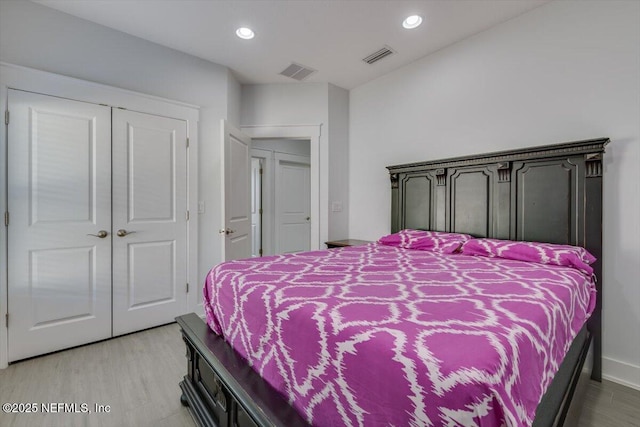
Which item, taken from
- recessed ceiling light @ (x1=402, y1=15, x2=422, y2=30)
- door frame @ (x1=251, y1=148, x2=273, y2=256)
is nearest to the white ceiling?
recessed ceiling light @ (x1=402, y1=15, x2=422, y2=30)

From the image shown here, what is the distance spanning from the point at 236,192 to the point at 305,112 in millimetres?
1373

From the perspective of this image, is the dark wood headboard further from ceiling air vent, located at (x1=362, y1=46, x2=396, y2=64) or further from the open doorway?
the open doorway

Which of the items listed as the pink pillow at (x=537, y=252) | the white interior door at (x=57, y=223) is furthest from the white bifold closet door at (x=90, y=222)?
the pink pillow at (x=537, y=252)

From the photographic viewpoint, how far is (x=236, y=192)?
3314 millimetres

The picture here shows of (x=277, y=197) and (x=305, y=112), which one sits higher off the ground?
(x=305, y=112)

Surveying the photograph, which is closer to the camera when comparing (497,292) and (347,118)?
(497,292)

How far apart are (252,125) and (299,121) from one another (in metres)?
0.62

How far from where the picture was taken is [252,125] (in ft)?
12.4

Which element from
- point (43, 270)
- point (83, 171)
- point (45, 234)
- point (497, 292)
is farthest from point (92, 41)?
point (497, 292)

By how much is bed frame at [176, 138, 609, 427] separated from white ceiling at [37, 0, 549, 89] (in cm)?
118

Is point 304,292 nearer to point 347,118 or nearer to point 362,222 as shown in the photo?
point 362,222

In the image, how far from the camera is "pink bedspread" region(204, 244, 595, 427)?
697 mm

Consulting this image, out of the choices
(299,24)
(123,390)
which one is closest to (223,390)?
(123,390)

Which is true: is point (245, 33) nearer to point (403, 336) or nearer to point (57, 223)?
point (57, 223)
